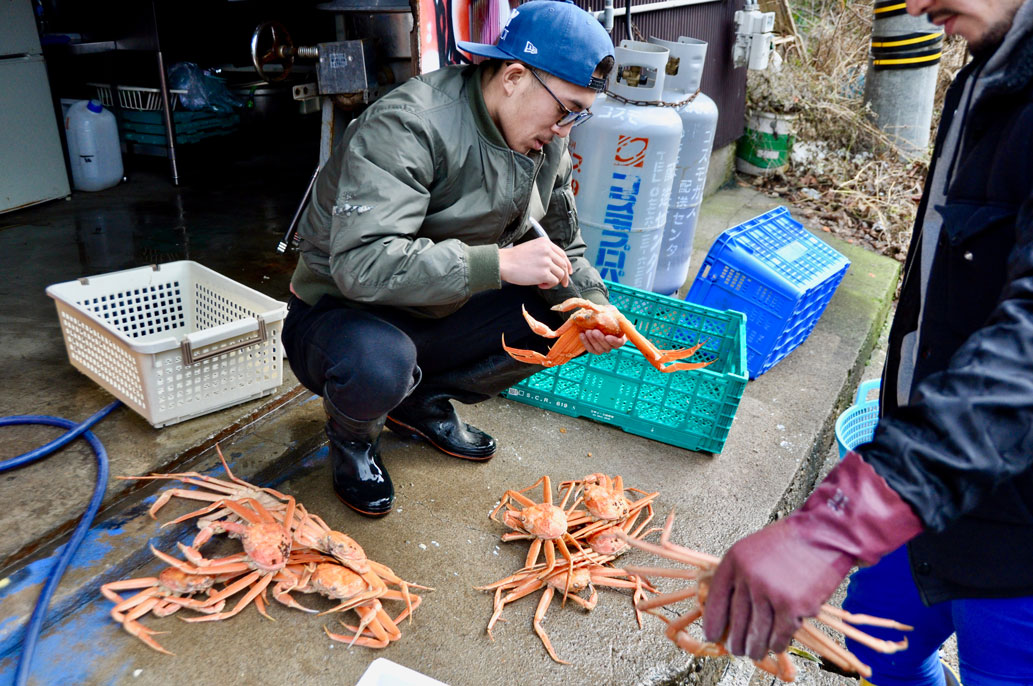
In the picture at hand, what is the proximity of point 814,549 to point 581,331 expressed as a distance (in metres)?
1.56

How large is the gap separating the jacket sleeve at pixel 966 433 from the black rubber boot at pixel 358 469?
5.86ft

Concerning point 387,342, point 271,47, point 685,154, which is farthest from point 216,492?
point 685,154

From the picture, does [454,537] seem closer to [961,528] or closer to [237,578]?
[237,578]

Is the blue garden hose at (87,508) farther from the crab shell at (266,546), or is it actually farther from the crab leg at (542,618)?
the crab leg at (542,618)

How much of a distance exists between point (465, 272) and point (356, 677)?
1.15m

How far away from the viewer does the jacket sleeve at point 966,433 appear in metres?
1.02

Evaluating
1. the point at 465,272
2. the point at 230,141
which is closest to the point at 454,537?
the point at 465,272

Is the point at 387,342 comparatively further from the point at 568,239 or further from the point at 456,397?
the point at 568,239

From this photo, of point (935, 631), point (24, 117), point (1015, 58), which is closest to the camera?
point (1015, 58)

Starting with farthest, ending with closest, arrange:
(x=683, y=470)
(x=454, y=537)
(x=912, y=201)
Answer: (x=912, y=201), (x=683, y=470), (x=454, y=537)

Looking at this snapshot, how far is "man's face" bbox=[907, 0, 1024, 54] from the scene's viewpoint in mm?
1339

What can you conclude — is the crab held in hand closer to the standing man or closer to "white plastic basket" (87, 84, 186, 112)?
the standing man

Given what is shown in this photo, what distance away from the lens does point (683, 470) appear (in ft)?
10.1

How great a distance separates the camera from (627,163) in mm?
3861
